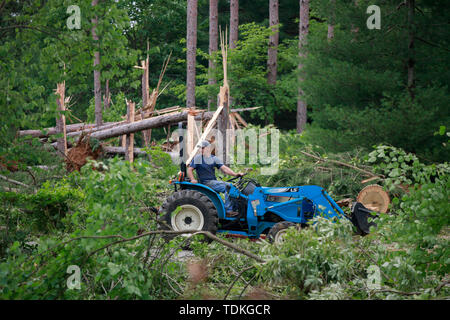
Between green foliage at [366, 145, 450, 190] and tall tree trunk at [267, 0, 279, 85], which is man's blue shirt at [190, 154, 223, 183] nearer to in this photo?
green foliage at [366, 145, 450, 190]

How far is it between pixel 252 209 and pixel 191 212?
0.96m

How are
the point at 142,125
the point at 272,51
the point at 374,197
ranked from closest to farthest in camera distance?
the point at 374,197 → the point at 142,125 → the point at 272,51

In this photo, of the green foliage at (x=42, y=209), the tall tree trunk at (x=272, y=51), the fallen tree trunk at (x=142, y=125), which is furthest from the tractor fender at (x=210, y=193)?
the tall tree trunk at (x=272, y=51)

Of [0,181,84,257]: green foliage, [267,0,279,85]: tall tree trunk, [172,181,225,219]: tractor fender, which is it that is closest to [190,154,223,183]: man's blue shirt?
[172,181,225,219]: tractor fender

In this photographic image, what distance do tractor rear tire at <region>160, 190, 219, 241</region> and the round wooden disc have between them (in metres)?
3.81

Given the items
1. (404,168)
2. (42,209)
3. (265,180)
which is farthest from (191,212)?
(265,180)

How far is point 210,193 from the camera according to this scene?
315 inches

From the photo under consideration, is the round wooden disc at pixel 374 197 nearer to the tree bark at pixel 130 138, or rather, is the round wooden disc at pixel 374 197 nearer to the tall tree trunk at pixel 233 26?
the tree bark at pixel 130 138

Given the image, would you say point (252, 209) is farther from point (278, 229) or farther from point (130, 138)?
point (130, 138)

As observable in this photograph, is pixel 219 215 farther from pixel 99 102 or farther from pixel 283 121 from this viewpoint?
pixel 283 121

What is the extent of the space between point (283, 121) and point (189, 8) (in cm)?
1364

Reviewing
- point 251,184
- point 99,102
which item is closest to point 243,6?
point 99,102

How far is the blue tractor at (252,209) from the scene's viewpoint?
7.62 meters
